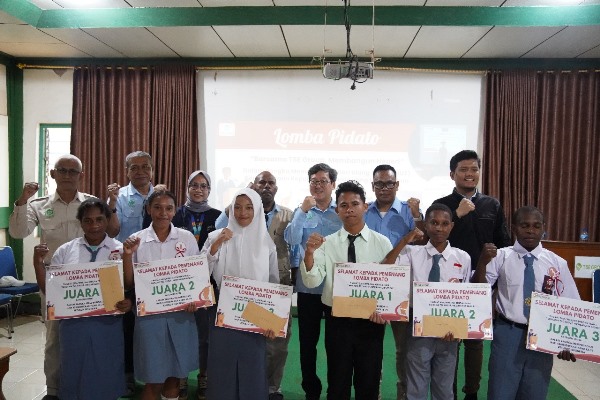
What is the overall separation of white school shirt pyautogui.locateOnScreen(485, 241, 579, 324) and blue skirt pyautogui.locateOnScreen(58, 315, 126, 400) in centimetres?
238

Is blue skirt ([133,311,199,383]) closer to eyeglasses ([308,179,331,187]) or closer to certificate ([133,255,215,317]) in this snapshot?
certificate ([133,255,215,317])

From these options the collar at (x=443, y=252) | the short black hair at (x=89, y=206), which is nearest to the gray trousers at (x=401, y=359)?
the collar at (x=443, y=252)

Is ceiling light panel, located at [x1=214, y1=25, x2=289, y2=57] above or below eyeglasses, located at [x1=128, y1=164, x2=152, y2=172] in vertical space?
above

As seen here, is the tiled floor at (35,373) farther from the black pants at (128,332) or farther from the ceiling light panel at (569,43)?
the ceiling light panel at (569,43)

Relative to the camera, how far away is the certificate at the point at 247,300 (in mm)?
2332

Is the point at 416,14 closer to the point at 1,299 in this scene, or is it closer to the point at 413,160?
the point at 413,160

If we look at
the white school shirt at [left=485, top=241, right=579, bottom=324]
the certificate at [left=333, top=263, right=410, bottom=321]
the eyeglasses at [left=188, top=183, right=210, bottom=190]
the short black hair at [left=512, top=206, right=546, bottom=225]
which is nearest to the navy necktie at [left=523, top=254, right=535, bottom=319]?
the white school shirt at [left=485, top=241, right=579, bottom=324]

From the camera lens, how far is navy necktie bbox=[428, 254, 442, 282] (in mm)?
2387

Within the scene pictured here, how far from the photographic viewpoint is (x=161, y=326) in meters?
2.42

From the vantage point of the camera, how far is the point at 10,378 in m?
3.44

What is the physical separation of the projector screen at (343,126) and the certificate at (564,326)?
120 inches

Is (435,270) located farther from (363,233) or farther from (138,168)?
(138,168)

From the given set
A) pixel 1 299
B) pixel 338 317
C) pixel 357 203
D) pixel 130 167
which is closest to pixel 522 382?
pixel 338 317

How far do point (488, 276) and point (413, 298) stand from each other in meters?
0.51
